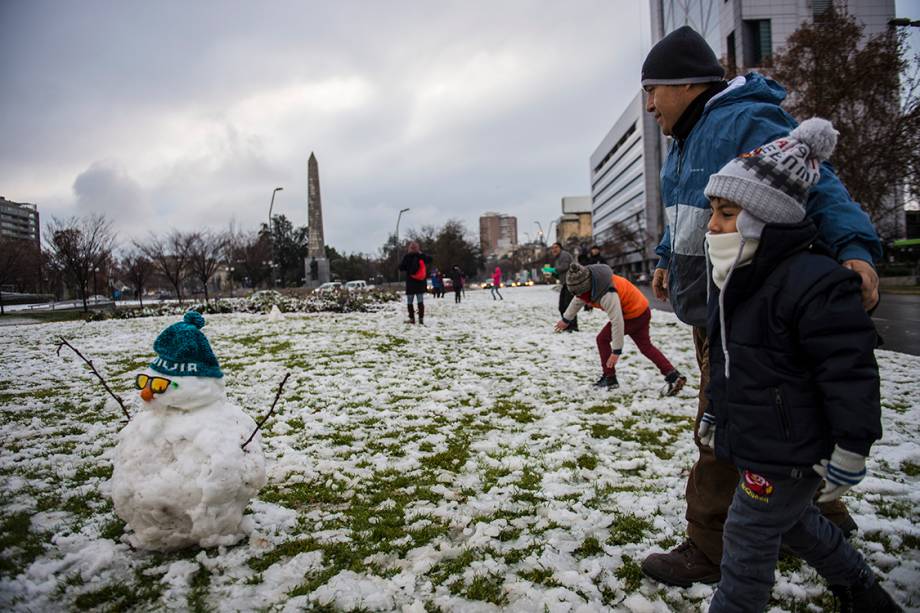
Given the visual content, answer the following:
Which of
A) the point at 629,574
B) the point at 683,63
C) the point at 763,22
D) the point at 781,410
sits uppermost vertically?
the point at 763,22

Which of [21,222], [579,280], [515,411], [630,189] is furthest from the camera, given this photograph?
[630,189]

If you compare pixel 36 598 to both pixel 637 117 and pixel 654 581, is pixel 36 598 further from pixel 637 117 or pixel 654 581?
pixel 637 117

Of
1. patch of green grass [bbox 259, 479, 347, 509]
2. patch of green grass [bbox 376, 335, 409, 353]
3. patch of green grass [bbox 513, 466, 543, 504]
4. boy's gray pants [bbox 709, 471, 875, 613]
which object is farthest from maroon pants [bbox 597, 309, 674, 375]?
patch of green grass [bbox 376, 335, 409, 353]

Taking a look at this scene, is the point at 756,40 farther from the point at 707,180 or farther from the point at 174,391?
the point at 174,391

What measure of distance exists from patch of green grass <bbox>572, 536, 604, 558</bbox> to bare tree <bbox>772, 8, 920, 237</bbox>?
20.5 metres

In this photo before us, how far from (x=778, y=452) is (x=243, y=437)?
2465 millimetres

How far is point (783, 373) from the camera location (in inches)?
65.6

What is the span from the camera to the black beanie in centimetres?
237

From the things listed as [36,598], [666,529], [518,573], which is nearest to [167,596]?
[36,598]

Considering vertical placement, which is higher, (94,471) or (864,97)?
(864,97)

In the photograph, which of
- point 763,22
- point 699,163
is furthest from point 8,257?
point 763,22

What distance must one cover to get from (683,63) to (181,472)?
3.11 meters

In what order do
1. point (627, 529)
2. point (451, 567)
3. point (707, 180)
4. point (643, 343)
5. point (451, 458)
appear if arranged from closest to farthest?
1. point (707, 180)
2. point (451, 567)
3. point (627, 529)
4. point (451, 458)
5. point (643, 343)

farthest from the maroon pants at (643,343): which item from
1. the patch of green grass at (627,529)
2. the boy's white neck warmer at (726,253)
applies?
the boy's white neck warmer at (726,253)
